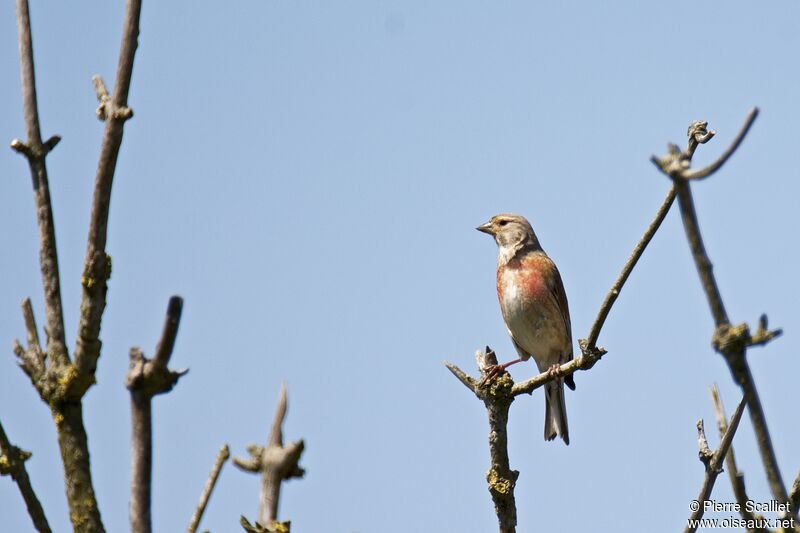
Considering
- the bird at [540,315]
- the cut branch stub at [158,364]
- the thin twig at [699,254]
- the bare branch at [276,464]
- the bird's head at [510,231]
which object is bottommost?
the bare branch at [276,464]

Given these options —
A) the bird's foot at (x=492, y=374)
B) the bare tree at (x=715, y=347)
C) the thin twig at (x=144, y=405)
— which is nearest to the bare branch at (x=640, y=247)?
the bare tree at (x=715, y=347)

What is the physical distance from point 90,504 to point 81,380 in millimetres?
303

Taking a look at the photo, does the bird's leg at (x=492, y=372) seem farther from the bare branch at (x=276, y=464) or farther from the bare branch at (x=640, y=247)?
the bare branch at (x=276, y=464)

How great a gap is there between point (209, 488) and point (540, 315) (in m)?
7.29

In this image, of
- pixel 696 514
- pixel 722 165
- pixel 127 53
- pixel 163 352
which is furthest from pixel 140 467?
pixel 696 514

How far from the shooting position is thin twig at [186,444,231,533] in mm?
2456

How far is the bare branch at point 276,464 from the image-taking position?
1.81m

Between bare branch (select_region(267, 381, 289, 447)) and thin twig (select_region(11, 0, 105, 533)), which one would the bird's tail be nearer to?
thin twig (select_region(11, 0, 105, 533))

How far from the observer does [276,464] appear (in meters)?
1.80

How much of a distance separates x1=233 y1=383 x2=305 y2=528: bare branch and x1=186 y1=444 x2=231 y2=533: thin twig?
2.11 feet

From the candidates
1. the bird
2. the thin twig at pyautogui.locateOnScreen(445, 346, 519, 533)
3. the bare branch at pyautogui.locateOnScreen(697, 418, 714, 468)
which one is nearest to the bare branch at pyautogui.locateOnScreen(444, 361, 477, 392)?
the thin twig at pyautogui.locateOnScreen(445, 346, 519, 533)

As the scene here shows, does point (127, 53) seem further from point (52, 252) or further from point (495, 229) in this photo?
point (495, 229)

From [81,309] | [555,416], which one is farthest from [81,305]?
[555,416]

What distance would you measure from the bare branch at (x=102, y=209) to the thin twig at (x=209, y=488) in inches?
15.4
